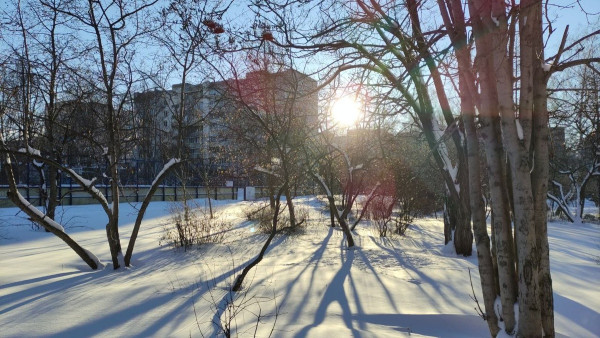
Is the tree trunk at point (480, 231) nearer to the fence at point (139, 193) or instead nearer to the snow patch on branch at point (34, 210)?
the snow patch on branch at point (34, 210)

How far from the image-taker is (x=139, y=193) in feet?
74.2

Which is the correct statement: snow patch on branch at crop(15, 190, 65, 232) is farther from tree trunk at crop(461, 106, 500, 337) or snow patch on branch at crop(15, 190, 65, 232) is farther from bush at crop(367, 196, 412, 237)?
bush at crop(367, 196, 412, 237)

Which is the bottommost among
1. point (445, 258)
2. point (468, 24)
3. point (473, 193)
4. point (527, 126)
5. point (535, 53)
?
point (445, 258)

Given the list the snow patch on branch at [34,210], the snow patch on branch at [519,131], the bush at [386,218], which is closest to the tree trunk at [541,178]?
the snow patch on branch at [519,131]

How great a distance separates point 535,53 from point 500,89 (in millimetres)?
504

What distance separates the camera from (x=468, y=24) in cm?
327

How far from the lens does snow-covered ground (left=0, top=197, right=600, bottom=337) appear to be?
4031 millimetres

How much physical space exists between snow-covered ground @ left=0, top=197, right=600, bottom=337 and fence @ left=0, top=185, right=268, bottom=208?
315cm

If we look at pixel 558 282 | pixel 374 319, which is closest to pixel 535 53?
pixel 374 319

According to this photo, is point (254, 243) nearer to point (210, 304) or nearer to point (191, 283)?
point (191, 283)

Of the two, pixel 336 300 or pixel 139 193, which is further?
pixel 139 193

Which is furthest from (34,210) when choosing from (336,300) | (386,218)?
(386,218)

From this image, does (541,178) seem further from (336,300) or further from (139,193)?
(139,193)

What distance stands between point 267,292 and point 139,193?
19217 millimetres
